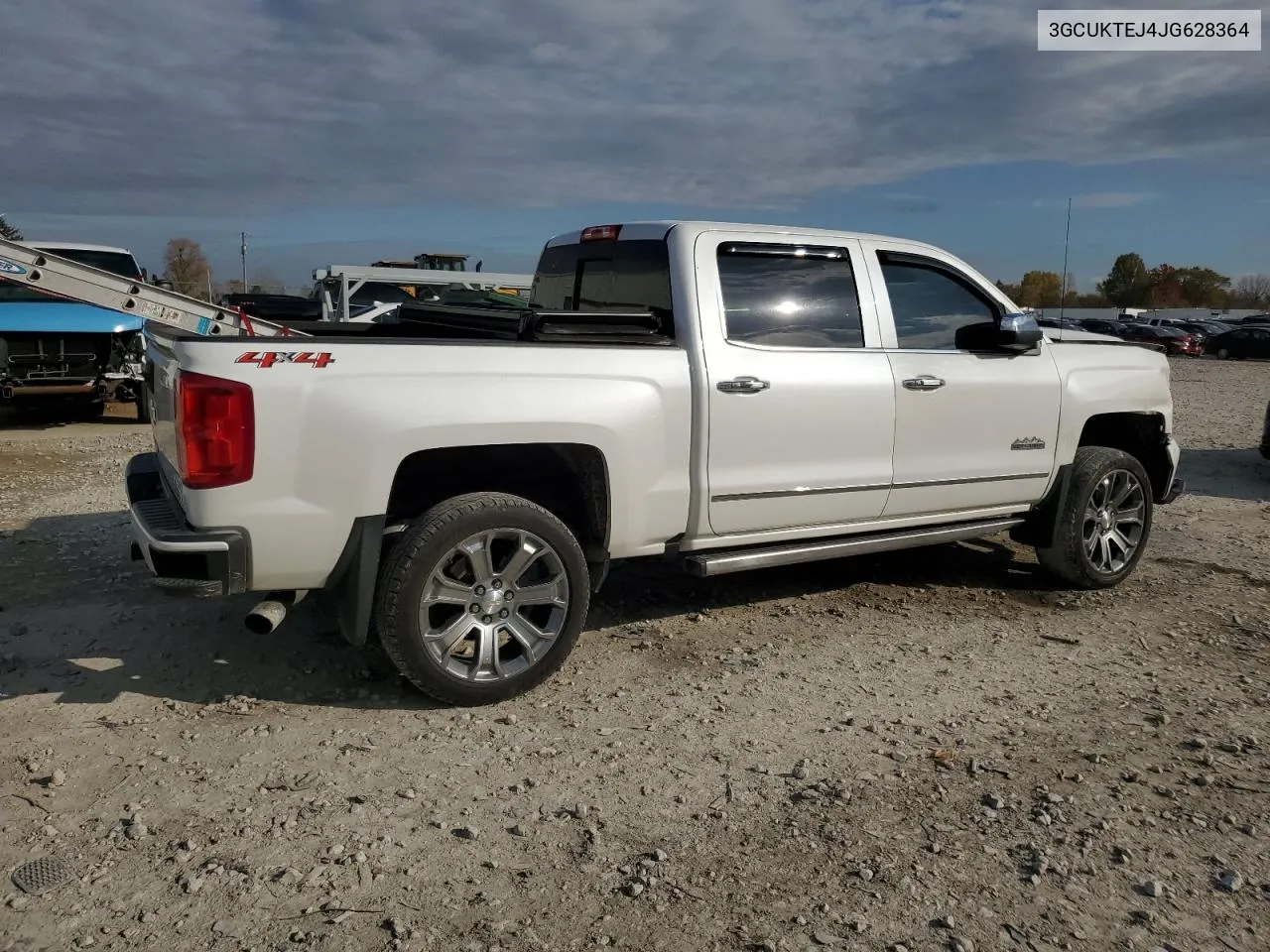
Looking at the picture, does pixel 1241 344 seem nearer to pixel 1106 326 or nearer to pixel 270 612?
pixel 1106 326

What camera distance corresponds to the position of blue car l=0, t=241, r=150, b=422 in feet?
35.7

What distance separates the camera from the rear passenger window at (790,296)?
456 centimetres

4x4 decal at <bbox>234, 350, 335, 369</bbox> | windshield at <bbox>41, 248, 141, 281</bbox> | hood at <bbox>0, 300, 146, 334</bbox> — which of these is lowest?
4x4 decal at <bbox>234, 350, 335, 369</bbox>

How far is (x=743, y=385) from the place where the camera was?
14.4 ft

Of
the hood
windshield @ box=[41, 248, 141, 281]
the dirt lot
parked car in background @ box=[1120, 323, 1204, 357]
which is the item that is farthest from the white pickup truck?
parked car in background @ box=[1120, 323, 1204, 357]

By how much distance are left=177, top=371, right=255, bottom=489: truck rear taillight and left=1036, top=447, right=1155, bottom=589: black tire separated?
434 centimetres

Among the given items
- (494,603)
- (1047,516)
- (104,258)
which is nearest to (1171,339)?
(104,258)

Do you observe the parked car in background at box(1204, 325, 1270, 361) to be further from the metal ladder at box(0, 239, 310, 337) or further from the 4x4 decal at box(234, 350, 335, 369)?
the 4x4 decal at box(234, 350, 335, 369)

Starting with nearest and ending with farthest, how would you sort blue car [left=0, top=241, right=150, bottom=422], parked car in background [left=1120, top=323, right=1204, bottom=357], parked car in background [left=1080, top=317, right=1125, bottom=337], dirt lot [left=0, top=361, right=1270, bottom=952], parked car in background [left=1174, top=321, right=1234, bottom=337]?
dirt lot [left=0, top=361, right=1270, bottom=952], blue car [left=0, top=241, right=150, bottom=422], parked car in background [left=1120, top=323, right=1204, bottom=357], parked car in background [left=1080, top=317, right=1125, bottom=337], parked car in background [left=1174, top=321, right=1234, bottom=337]

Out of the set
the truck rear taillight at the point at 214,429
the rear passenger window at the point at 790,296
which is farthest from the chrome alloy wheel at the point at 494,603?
the rear passenger window at the point at 790,296

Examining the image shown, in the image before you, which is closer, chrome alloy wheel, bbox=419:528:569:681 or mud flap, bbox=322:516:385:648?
mud flap, bbox=322:516:385:648

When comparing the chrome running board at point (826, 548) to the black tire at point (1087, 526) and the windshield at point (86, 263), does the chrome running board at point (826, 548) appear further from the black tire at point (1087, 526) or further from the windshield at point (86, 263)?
Answer: the windshield at point (86, 263)

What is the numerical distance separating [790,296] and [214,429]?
8.56ft

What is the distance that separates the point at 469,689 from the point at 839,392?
2156 millimetres
